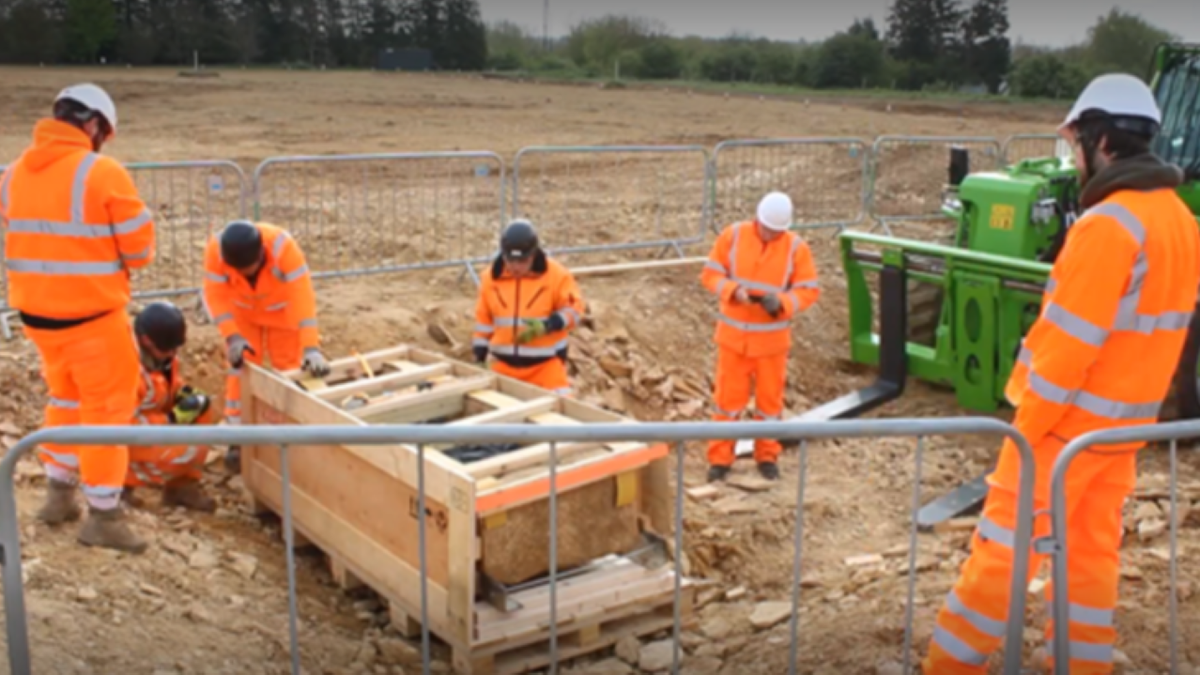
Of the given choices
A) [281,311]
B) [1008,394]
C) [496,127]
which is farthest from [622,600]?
[496,127]

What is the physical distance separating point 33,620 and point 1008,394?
13.3 feet

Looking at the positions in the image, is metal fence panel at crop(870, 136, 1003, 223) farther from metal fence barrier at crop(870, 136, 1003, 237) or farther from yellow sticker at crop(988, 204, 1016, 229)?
yellow sticker at crop(988, 204, 1016, 229)

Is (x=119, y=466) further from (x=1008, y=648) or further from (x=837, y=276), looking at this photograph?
(x=837, y=276)

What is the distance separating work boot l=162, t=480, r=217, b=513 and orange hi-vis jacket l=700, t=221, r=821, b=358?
3343 mm

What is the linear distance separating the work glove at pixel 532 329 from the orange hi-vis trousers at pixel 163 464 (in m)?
1.85

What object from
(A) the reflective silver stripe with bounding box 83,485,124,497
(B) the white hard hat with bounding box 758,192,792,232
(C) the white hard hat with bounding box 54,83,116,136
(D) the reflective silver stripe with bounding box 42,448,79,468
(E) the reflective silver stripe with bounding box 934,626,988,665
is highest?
(C) the white hard hat with bounding box 54,83,116,136

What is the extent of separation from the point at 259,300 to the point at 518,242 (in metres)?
1.57

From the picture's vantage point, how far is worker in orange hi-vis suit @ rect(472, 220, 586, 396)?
714cm

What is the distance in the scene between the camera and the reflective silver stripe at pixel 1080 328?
411 centimetres

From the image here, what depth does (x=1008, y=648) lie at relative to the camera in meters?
3.94

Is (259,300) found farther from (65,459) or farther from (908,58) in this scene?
(908,58)

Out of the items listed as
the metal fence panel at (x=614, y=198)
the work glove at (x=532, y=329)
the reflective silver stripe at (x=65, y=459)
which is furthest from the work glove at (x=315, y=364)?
the metal fence panel at (x=614, y=198)

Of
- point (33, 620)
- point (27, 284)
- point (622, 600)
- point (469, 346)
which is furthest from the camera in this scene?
point (469, 346)

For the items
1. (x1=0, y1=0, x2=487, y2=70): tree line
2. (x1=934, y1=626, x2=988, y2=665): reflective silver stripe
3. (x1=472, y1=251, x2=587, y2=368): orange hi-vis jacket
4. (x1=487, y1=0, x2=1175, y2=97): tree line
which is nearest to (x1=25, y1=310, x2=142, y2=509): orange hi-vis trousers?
(x1=472, y1=251, x2=587, y2=368): orange hi-vis jacket
